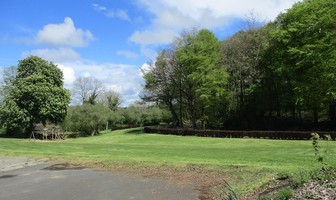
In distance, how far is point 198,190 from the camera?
34.0ft

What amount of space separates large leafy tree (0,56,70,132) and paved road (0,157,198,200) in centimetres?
4119

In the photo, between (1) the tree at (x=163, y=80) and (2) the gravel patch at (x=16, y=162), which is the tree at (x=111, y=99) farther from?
(2) the gravel patch at (x=16, y=162)

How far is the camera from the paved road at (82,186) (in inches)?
389

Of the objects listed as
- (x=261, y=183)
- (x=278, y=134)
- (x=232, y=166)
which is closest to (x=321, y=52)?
(x=278, y=134)

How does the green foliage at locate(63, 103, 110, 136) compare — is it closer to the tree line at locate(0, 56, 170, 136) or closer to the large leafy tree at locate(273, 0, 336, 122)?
Result: the tree line at locate(0, 56, 170, 136)

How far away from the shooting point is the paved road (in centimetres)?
989

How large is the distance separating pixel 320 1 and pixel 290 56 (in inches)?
313

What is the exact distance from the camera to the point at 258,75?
55938 mm

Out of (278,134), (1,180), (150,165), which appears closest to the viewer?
(1,180)

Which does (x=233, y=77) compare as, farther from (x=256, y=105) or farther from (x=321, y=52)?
(x=321, y=52)

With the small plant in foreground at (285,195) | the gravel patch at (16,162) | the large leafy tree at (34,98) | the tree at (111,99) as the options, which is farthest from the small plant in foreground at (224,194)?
the tree at (111,99)

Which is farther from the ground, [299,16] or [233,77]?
[299,16]

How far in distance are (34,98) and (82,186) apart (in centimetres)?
4655

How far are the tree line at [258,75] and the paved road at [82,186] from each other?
3630 centimetres
